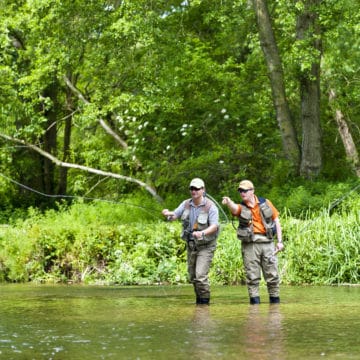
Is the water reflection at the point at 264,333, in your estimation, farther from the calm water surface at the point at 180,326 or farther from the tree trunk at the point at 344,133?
the tree trunk at the point at 344,133

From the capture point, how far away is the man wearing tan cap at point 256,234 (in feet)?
39.1

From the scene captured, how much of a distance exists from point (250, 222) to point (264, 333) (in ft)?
10.0

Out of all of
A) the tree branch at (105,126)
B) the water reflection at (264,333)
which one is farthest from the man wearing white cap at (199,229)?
the tree branch at (105,126)

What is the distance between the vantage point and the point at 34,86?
1017 inches

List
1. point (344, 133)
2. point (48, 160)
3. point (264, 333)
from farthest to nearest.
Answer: point (48, 160), point (344, 133), point (264, 333)

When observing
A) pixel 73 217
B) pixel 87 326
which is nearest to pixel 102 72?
pixel 73 217

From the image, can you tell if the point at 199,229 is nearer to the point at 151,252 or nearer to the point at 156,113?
the point at 151,252

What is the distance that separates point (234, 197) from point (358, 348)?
49.4 ft

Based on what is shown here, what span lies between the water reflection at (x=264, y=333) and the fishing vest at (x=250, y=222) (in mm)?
891

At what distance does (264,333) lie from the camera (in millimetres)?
9008

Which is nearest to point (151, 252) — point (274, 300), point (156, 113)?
point (274, 300)

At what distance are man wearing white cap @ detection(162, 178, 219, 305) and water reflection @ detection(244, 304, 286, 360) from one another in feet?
2.54

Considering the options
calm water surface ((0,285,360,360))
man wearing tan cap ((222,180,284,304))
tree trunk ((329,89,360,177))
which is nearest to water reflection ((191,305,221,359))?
calm water surface ((0,285,360,360))

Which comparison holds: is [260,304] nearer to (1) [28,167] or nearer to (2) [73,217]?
(2) [73,217]
